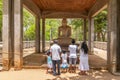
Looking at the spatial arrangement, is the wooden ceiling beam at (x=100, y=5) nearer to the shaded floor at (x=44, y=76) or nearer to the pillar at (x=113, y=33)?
the pillar at (x=113, y=33)

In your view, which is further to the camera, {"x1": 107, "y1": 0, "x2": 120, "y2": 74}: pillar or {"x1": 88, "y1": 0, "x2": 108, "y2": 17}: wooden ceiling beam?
{"x1": 88, "y1": 0, "x2": 108, "y2": 17}: wooden ceiling beam

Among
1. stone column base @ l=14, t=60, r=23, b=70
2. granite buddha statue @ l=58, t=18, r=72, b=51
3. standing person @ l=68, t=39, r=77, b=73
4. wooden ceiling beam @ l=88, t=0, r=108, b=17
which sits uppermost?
wooden ceiling beam @ l=88, t=0, r=108, b=17

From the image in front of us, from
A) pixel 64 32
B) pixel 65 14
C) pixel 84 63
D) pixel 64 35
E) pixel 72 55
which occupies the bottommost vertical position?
pixel 84 63

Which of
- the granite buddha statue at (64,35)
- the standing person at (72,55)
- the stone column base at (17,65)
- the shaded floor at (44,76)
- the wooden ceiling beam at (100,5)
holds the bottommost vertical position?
the shaded floor at (44,76)

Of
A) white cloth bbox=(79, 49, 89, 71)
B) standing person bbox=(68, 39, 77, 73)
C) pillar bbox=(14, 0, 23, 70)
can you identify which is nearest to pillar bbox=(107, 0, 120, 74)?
white cloth bbox=(79, 49, 89, 71)

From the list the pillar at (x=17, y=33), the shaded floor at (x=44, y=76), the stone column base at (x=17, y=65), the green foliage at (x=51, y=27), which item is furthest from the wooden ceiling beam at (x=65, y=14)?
the green foliage at (x=51, y=27)

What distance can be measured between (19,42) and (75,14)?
11.7 metres

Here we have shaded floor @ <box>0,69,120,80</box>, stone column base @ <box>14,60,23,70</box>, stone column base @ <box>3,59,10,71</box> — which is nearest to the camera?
shaded floor @ <box>0,69,120,80</box>

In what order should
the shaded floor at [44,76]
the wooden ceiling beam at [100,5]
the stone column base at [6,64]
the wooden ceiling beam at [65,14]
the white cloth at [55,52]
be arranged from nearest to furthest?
the shaded floor at [44,76], the white cloth at [55,52], the stone column base at [6,64], the wooden ceiling beam at [100,5], the wooden ceiling beam at [65,14]

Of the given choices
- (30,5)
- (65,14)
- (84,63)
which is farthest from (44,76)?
(65,14)

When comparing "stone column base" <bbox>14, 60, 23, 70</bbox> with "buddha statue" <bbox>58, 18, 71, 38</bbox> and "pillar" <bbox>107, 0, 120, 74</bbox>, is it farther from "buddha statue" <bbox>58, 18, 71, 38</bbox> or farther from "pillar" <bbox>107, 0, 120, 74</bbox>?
"buddha statue" <bbox>58, 18, 71, 38</bbox>

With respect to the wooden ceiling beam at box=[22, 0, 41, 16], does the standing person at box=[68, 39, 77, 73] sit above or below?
below

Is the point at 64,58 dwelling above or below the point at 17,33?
below

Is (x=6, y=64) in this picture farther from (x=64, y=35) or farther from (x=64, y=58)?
(x=64, y=35)
